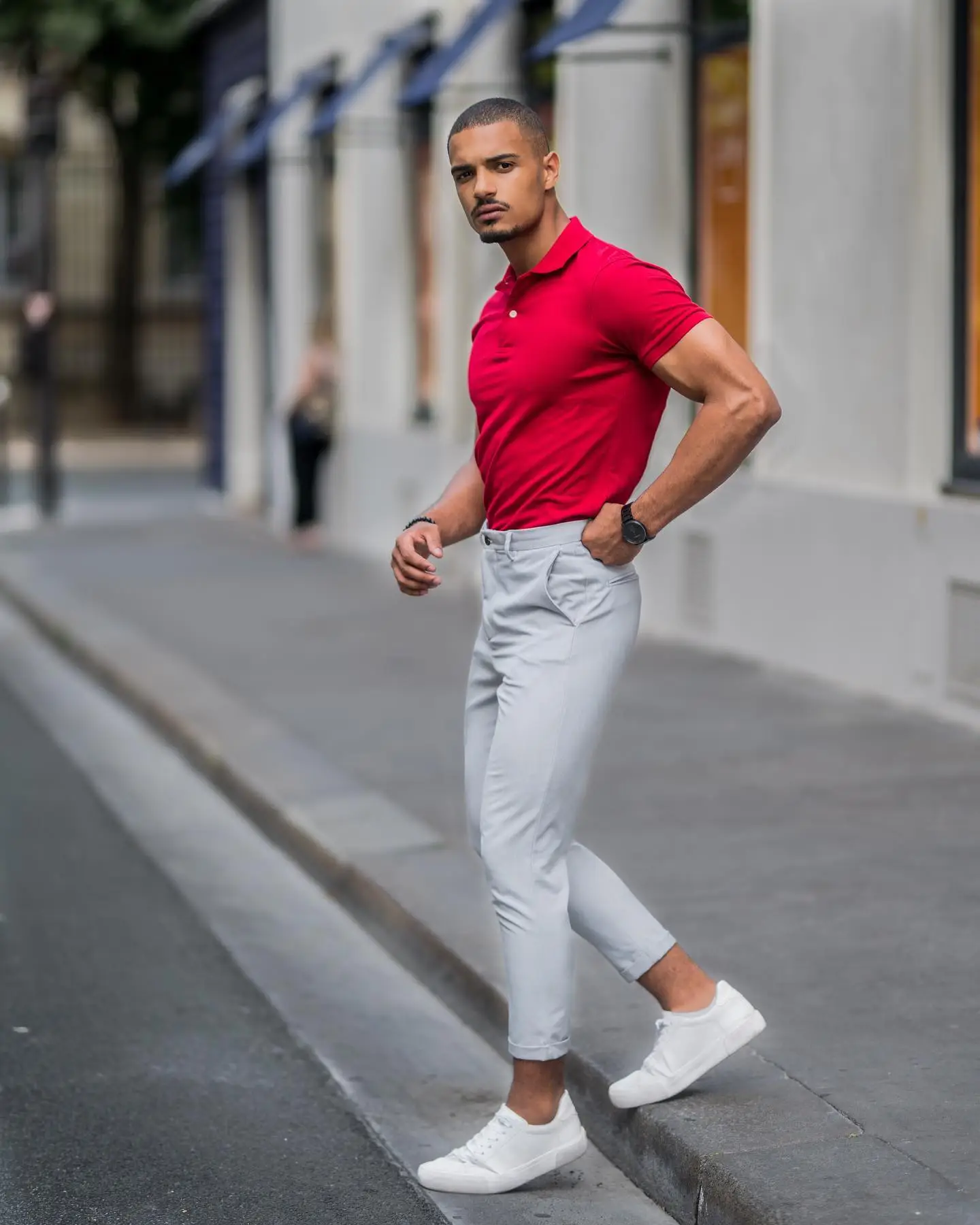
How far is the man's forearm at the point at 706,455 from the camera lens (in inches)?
154

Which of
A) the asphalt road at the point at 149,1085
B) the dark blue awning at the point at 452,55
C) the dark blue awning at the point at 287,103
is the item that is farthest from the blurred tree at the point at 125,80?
the asphalt road at the point at 149,1085

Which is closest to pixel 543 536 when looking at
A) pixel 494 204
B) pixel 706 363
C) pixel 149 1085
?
pixel 706 363

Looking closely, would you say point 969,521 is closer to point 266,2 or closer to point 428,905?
point 428,905

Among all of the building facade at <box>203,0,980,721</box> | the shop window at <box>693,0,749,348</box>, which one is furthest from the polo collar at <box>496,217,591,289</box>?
the shop window at <box>693,0,749,348</box>

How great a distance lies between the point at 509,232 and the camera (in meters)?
4.03

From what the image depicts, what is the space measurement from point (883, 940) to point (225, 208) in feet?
60.3

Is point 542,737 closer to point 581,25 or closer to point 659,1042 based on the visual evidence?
point 659,1042

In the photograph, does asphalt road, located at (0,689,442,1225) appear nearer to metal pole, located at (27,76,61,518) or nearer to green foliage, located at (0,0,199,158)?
metal pole, located at (27,76,61,518)

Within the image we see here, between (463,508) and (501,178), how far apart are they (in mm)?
694

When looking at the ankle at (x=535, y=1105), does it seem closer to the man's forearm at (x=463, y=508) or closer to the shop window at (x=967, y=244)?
the man's forearm at (x=463, y=508)

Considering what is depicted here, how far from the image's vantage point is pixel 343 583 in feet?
48.6

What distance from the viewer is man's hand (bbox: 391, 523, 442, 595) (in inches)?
165

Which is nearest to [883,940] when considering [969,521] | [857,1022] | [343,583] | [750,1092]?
[857,1022]

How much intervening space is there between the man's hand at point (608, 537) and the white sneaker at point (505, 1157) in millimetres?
1021
